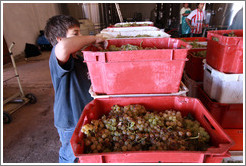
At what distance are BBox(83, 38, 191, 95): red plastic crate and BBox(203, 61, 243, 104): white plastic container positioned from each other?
573 mm

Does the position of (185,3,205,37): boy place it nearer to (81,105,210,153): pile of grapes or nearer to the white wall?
(81,105,210,153): pile of grapes

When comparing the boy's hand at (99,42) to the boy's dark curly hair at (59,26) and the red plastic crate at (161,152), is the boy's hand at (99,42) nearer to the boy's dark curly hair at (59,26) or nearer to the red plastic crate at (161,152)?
the boy's dark curly hair at (59,26)

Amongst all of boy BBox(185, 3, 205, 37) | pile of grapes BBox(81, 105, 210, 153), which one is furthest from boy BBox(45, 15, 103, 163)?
boy BBox(185, 3, 205, 37)

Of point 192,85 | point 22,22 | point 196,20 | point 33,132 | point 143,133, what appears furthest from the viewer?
point 22,22

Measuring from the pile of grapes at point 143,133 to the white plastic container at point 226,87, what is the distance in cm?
63

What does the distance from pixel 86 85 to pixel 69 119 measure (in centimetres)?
35

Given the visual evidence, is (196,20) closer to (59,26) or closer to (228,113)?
(228,113)

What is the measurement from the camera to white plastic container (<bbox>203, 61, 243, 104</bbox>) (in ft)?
4.75

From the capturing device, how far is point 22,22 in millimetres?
7898

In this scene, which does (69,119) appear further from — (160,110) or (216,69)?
(216,69)

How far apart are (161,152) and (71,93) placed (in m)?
0.95

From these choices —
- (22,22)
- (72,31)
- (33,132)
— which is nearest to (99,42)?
(72,31)

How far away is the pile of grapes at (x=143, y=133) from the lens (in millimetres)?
876

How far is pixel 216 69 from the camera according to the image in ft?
5.20
